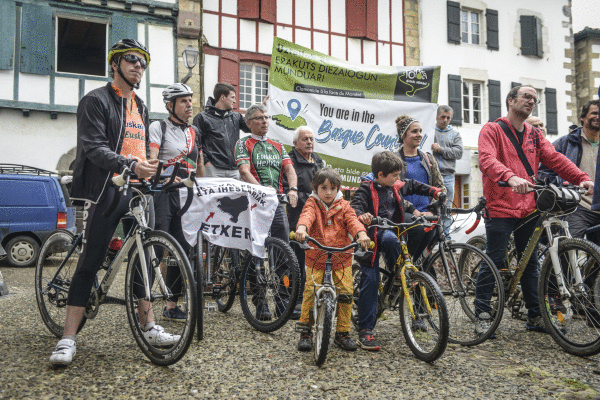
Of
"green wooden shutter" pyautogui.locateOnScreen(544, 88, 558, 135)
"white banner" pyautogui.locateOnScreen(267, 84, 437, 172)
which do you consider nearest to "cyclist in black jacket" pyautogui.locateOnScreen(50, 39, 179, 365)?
"white banner" pyautogui.locateOnScreen(267, 84, 437, 172)

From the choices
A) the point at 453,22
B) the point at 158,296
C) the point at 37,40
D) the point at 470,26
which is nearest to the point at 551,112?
the point at 470,26

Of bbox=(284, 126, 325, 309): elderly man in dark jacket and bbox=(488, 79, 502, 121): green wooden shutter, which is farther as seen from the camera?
bbox=(488, 79, 502, 121): green wooden shutter

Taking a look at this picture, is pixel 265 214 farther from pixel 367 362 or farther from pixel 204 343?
pixel 367 362

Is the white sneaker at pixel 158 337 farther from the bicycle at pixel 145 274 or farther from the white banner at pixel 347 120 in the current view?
the white banner at pixel 347 120

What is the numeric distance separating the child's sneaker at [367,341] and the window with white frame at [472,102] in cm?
1567

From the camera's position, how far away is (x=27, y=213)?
10.4 m

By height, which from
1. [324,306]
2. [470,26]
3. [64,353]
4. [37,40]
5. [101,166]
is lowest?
[64,353]

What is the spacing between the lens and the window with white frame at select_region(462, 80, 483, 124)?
18141 mm

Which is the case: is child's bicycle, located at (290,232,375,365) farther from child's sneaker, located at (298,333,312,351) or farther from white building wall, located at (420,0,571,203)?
white building wall, located at (420,0,571,203)

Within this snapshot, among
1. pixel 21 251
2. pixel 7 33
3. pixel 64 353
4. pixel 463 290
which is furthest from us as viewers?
pixel 7 33

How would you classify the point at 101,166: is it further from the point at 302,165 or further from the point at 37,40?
the point at 37,40

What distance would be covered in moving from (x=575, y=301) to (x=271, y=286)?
7.00ft

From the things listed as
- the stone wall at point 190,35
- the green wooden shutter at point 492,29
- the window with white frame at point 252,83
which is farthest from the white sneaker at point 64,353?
the green wooden shutter at point 492,29

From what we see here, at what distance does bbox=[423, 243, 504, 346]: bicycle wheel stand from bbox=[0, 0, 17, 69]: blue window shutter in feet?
40.9
